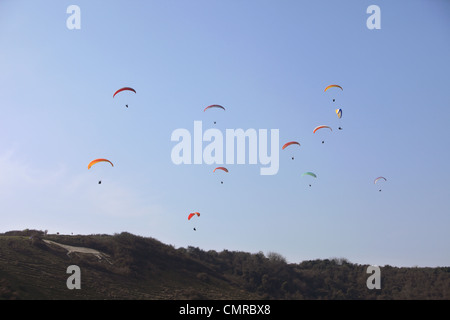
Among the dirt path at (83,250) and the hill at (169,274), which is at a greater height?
the dirt path at (83,250)

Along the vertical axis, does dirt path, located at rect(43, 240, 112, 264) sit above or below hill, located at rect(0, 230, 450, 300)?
above

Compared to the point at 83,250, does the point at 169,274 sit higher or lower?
lower

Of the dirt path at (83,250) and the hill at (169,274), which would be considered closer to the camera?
the hill at (169,274)

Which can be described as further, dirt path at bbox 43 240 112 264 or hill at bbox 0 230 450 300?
dirt path at bbox 43 240 112 264

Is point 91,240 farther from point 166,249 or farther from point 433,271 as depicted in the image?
point 433,271
